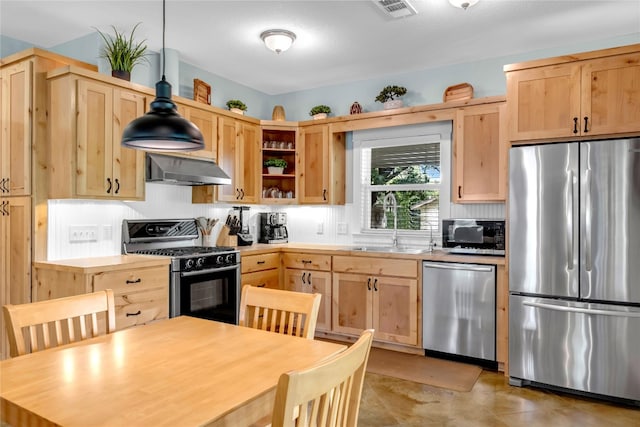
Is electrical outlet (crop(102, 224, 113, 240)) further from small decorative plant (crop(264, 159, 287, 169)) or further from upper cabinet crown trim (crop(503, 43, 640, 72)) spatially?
upper cabinet crown trim (crop(503, 43, 640, 72))

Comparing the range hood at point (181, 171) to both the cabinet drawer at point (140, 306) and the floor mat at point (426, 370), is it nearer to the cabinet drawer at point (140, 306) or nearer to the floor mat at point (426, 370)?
the cabinet drawer at point (140, 306)

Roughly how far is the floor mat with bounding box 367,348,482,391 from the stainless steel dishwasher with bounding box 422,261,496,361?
12cm

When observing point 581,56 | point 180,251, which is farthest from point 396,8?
point 180,251

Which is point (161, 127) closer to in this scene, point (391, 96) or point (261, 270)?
point (261, 270)

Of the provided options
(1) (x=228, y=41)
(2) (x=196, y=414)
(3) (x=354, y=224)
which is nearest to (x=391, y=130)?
(3) (x=354, y=224)

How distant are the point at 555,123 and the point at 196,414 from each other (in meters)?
3.08

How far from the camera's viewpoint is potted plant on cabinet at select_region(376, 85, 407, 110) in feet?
14.3

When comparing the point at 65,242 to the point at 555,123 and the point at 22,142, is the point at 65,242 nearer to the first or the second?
the point at 22,142

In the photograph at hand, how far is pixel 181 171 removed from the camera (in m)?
3.61

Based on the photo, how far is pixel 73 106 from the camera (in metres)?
3.08

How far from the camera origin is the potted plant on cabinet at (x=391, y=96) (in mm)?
4363

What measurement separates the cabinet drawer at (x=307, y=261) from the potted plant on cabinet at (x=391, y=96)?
166 centimetres

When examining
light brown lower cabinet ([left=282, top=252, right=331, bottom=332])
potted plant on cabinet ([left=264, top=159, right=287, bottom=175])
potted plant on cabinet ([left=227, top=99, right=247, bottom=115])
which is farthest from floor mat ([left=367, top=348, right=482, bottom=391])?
potted plant on cabinet ([left=227, top=99, right=247, bottom=115])

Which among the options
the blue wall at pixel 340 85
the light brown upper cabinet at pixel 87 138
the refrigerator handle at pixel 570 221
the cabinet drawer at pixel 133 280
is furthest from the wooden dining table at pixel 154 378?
the blue wall at pixel 340 85
